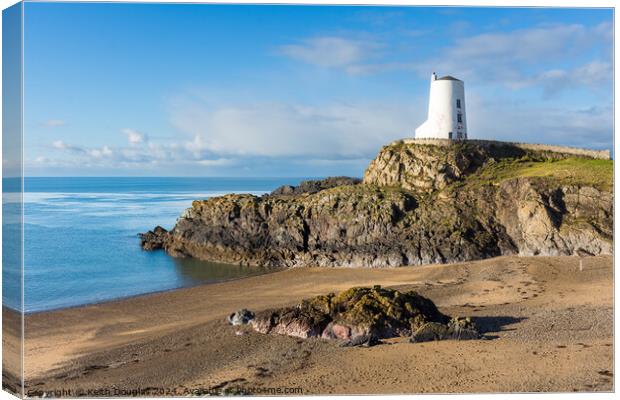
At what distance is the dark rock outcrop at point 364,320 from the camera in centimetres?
1553

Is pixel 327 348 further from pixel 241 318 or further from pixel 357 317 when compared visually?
pixel 241 318

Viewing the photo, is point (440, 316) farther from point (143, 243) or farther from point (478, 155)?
point (143, 243)

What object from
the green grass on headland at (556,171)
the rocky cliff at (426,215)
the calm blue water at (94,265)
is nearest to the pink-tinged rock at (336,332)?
the calm blue water at (94,265)

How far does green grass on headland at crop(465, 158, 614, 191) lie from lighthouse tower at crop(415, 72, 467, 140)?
3058 mm

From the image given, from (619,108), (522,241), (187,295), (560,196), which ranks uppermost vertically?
(619,108)

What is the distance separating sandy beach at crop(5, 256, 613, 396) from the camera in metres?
12.7

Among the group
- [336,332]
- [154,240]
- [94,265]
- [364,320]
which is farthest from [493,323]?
[154,240]

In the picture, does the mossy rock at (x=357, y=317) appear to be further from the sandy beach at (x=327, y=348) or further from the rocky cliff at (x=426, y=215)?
the rocky cliff at (x=426, y=215)

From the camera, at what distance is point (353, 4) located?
38.4 ft

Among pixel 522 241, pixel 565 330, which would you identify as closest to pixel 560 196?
pixel 522 241

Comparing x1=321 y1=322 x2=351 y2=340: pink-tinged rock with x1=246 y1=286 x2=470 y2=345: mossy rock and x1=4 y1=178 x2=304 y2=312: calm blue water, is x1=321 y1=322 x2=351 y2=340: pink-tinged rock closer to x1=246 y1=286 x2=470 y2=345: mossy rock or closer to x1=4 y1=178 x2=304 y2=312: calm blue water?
x1=246 y1=286 x2=470 y2=345: mossy rock

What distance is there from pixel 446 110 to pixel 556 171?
292 inches

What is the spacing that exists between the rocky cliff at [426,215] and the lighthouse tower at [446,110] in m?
1.15

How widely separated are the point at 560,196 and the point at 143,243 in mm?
27198
